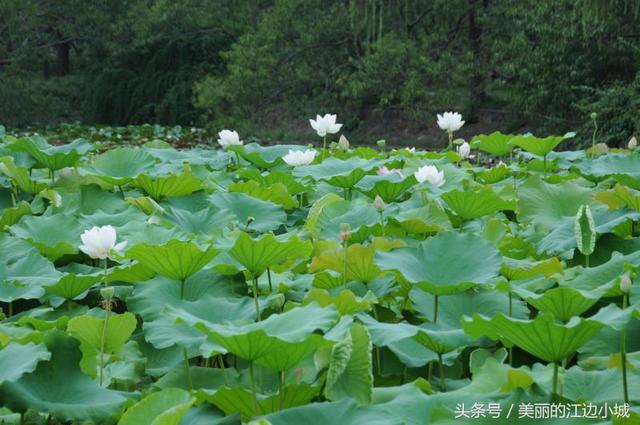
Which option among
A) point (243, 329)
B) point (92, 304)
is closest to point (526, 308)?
point (243, 329)

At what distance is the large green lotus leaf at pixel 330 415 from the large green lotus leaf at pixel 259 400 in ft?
0.21

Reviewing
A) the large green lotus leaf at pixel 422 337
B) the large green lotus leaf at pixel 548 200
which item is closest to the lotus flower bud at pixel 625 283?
Answer: the large green lotus leaf at pixel 422 337

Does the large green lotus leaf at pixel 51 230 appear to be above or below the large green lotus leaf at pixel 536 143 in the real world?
above

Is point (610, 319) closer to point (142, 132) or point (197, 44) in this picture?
point (142, 132)

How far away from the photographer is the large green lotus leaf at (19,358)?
0.79 m

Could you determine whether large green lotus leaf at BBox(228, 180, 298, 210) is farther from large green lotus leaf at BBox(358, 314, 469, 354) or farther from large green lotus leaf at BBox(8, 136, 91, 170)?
large green lotus leaf at BBox(358, 314, 469, 354)

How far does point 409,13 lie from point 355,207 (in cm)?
1198

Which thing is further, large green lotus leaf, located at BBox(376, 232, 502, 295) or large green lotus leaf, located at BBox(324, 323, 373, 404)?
large green lotus leaf, located at BBox(376, 232, 502, 295)

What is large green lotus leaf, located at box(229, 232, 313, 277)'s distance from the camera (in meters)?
1.02

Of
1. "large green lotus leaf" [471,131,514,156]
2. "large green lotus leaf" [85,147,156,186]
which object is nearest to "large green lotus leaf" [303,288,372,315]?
"large green lotus leaf" [85,147,156,186]

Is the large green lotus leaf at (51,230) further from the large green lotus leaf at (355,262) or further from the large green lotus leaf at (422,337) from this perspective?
the large green lotus leaf at (422,337)

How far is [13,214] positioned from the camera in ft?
5.25

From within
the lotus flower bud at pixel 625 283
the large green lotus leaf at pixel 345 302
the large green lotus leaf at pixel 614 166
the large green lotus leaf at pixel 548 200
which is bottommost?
the large green lotus leaf at pixel 614 166

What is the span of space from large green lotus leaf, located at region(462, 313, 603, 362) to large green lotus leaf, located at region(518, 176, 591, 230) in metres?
0.69
